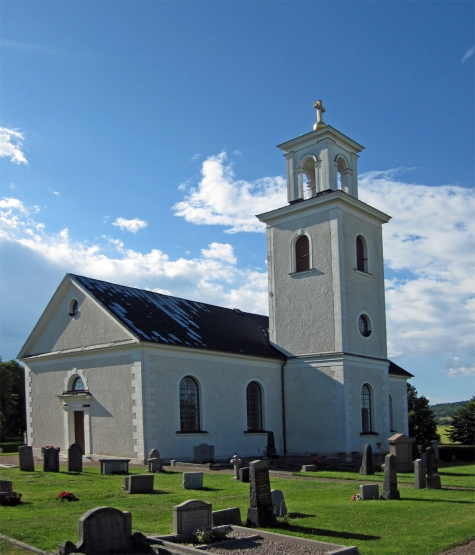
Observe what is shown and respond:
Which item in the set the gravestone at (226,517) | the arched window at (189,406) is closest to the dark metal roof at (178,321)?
the arched window at (189,406)

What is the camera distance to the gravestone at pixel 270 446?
28000mm

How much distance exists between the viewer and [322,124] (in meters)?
32.3

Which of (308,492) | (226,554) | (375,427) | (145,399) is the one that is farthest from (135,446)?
(226,554)

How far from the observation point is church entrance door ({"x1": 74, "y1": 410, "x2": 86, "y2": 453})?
27.2m

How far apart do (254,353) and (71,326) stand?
8463 mm

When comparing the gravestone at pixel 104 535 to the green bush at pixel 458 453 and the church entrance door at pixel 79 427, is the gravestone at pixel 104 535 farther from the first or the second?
the green bush at pixel 458 453

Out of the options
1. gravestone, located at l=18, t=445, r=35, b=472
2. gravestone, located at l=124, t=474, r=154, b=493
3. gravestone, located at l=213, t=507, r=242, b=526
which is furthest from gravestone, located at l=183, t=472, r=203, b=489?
gravestone, located at l=18, t=445, r=35, b=472

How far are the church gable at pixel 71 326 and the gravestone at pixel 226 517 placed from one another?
46.3ft

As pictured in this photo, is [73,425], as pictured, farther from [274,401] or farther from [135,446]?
[274,401]

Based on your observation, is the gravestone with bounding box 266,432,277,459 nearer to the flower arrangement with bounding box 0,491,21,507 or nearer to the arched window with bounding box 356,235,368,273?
the arched window with bounding box 356,235,368,273

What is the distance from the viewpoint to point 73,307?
2836cm

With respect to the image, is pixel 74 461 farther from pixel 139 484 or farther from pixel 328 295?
pixel 328 295

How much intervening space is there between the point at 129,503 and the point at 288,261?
19.5m

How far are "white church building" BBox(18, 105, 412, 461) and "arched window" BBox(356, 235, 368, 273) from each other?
0.29ft
